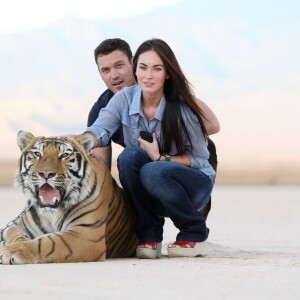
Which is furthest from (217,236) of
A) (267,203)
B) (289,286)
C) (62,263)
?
(267,203)

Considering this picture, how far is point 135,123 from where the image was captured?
5.99m

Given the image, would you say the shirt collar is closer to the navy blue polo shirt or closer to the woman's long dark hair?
the woman's long dark hair

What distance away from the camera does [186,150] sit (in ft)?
19.8

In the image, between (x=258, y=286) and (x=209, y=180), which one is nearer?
(x=258, y=286)

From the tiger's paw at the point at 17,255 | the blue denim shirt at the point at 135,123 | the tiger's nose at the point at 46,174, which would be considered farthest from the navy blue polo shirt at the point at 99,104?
the tiger's paw at the point at 17,255

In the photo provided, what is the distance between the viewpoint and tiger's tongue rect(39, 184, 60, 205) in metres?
5.61

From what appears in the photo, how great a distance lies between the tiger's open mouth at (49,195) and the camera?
5.61m

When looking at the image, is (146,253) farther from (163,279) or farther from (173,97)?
(163,279)

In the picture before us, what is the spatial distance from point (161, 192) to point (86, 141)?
1.71 ft

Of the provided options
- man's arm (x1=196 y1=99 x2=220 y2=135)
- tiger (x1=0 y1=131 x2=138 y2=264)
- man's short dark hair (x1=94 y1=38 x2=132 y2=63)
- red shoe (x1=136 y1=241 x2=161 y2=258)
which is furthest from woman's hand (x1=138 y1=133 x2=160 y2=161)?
man's short dark hair (x1=94 y1=38 x2=132 y2=63)

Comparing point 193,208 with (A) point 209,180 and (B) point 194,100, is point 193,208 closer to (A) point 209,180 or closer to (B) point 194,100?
(A) point 209,180

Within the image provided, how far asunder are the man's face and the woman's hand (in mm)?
1099

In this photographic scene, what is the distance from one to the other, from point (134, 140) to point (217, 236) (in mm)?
3519

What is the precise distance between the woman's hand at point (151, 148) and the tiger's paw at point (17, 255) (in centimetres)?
95
